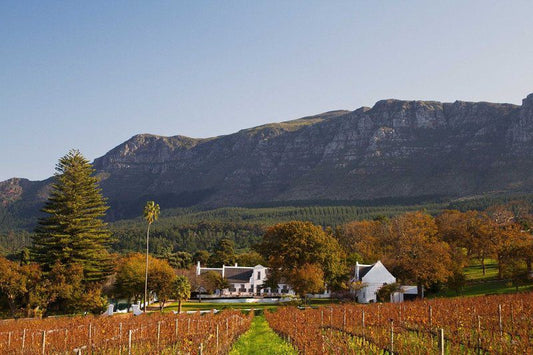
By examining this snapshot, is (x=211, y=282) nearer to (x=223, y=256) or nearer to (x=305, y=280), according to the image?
(x=223, y=256)

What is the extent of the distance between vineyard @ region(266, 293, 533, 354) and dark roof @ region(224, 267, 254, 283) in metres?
61.9

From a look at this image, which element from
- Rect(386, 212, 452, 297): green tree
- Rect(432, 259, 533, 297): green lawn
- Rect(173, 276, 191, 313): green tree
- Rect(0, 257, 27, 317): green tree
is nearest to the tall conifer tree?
Rect(0, 257, 27, 317): green tree

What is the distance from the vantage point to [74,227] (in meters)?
54.7

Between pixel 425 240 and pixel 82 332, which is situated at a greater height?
pixel 425 240

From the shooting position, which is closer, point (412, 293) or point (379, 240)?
point (412, 293)

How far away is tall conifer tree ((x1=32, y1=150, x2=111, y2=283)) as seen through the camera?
2117 inches

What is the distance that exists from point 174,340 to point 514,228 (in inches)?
2145

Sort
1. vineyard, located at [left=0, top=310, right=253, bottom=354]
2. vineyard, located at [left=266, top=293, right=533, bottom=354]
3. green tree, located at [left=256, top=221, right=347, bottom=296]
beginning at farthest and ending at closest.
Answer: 1. green tree, located at [left=256, top=221, right=347, bottom=296]
2. vineyard, located at [left=0, top=310, right=253, bottom=354]
3. vineyard, located at [left=266, top=293, right=533, bottom=354]

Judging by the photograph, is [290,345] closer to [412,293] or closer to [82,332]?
[82,332]

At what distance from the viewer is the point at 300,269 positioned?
59.1 m

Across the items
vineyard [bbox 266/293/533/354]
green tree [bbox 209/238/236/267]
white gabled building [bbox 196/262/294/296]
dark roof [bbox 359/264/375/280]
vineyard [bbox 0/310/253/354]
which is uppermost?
green tree [bbox 209/238/236/267]

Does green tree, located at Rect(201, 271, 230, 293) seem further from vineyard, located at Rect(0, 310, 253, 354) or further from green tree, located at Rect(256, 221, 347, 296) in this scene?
vineyard, located at Rect(0, 310, 253, 354)

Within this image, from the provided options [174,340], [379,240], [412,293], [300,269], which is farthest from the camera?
[379,240]

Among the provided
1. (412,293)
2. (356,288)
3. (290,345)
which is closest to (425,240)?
(412,293)
